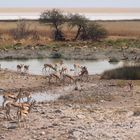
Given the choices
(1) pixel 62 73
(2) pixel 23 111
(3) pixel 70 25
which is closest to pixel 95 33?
(3) pixel 70 25

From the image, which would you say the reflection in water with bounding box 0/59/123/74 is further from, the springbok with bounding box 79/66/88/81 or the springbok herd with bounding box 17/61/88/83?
the springbok with bounding box 79/66/88/81

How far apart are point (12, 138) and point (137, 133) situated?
3943 mm

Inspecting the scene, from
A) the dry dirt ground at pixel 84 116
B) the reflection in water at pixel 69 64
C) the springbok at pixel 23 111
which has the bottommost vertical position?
the reflection in water at pixel 69 64

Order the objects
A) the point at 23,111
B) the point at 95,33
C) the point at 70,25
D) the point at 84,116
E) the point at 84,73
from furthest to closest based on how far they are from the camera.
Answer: the point at 70,25, the point at 95,33, the point at 84,73, the point at 84,116, the point at 23,111

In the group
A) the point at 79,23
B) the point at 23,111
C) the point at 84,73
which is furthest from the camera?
the point at 79,23

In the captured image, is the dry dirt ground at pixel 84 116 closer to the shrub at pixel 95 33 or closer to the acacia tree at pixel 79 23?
the shrub at pixel 95 33

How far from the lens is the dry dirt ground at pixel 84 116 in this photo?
18.0 meters

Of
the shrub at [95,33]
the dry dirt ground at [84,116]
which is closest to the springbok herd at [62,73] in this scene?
the dry dirt ground at [84,116]

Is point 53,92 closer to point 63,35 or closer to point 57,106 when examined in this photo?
point 57,106

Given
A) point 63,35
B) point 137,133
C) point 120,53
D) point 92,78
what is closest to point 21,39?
point 63,35

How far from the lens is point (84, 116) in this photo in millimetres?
21094

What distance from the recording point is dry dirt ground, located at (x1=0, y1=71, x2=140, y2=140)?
59.0ft

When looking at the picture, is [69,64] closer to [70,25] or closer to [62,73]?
[62,73]

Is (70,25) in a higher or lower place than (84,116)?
lower
